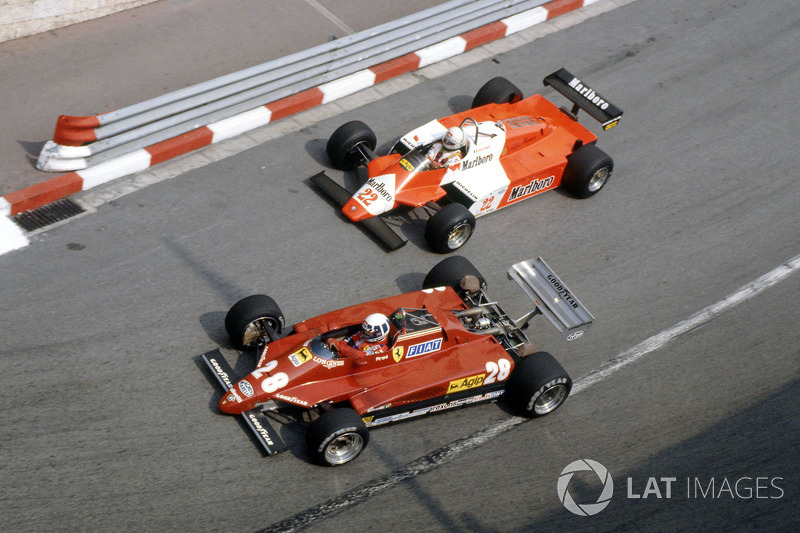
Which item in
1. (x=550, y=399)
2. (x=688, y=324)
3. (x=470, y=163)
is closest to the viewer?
(x=550, y=399)

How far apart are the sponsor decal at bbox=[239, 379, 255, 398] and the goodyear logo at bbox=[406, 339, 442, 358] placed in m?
1.49

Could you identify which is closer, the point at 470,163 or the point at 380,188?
the point at 380,188

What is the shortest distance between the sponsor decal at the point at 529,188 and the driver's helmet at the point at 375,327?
3.29 meters

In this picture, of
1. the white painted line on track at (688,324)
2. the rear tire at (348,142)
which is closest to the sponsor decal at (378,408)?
the white painted line on track at (688,324)

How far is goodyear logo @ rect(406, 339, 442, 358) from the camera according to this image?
306 inches

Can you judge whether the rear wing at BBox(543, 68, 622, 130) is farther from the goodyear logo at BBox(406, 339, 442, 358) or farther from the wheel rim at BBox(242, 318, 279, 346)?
the wheel rim at BBox(242, 318, 279, 346)

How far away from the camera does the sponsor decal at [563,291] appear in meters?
8.20

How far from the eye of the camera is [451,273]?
872cm

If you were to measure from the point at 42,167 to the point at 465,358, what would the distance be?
5.63 meters

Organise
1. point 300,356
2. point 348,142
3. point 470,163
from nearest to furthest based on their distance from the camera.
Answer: point 300,356, point 470,163, point 348,142

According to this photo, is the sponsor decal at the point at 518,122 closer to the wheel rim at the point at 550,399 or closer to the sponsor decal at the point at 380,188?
the sponsor decal at the point at 380,188

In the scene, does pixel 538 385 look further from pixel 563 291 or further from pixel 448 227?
pixel 448 227

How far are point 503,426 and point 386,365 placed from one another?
1.36m

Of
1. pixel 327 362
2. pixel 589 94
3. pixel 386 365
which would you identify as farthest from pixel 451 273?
pixel 589 94
